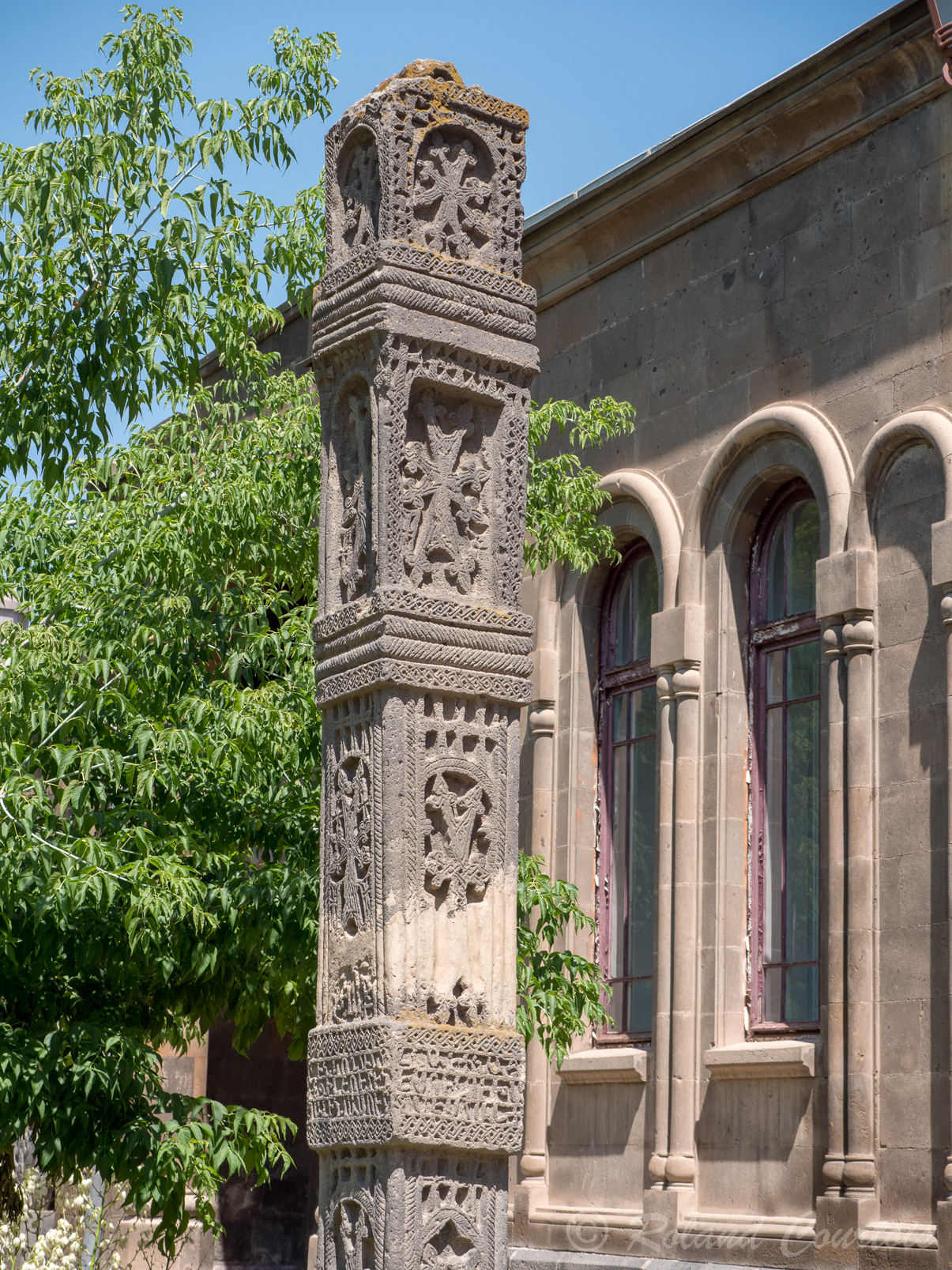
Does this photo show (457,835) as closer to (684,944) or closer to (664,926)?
(684,944)

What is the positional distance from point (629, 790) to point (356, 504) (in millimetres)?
7718

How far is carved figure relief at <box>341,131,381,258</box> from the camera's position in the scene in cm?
630

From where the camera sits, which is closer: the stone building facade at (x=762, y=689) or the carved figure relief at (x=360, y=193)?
the carved figure relief at (x=360, y=193)

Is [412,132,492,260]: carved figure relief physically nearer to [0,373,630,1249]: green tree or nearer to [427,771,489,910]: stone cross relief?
[427,771,489,910]: stone cross relief

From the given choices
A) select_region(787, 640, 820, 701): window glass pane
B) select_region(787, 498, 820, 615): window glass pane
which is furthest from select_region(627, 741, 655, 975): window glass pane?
select_region(787, 498, 820, 615): window glass pane

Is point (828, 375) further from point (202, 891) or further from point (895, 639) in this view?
point (202, 891)

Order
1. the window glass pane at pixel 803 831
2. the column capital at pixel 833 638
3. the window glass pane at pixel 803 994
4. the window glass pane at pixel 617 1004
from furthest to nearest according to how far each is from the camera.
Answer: the window glass pane at pixel 617 1004
the window glass pane at pixel 803 831
the window glass pane at pixel 803 994
the column capital at pixel 833 638

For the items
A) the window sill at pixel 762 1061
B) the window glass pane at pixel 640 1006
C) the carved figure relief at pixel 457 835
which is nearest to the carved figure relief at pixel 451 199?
the carved figure relief at pixel 457 835

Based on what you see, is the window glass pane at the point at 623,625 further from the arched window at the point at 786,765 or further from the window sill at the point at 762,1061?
the window sill at the point at 762,1061

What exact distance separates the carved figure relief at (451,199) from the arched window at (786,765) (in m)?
6.11

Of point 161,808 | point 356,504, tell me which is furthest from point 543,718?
point 356,504

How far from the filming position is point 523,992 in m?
9.33

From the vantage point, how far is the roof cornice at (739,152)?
1123 centimetres

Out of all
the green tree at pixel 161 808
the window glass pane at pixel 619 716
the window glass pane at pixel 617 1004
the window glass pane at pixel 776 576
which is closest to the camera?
the green tree at pixel 161 808
